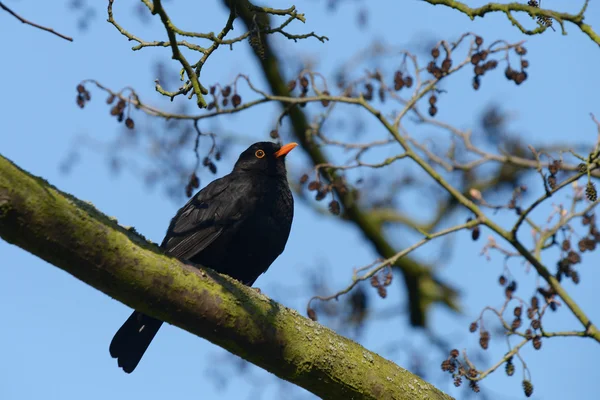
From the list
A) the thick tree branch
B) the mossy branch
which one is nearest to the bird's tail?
the thick tree branch

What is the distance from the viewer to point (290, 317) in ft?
12.4

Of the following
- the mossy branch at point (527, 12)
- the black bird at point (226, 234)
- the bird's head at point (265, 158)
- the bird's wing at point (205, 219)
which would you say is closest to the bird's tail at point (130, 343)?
the black bird at point (226, 234)

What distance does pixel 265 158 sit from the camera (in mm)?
6469

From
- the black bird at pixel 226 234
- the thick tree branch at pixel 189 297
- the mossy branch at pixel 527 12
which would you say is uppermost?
the mossy branch at pixel 527 12

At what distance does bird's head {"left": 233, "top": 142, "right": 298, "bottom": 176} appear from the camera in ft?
20.8

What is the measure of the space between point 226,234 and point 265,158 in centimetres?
→ 120

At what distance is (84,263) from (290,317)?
110cm

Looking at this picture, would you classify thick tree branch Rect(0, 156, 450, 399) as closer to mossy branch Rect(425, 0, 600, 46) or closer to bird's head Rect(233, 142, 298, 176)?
mossy branch Rect(425, 0, 600, 46)

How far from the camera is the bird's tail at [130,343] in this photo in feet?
16.6

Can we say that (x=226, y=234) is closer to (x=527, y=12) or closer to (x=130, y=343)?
(x=130, y=343)

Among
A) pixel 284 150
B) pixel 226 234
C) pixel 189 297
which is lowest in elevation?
pixel 189 297

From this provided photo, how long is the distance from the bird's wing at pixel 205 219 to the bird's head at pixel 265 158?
535mm

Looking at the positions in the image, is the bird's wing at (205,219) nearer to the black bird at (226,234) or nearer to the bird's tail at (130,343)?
the black bird at (226,234)

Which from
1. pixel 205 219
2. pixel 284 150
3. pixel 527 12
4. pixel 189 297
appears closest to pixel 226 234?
pixel 205 219
